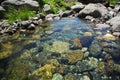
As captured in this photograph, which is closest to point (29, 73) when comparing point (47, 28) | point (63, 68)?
point (63, 68)

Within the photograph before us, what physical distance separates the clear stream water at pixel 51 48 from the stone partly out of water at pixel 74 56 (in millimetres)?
83

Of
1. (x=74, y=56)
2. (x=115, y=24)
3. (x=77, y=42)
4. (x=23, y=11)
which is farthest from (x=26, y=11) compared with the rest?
(x=74, y=56)

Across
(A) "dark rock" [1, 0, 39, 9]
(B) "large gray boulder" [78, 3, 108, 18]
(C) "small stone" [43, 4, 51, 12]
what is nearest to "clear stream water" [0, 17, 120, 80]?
(B) "large gray boulder" [78, 3, 108, 18]

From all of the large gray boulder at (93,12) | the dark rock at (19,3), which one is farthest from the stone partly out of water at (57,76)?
the dark rock at (19,3)

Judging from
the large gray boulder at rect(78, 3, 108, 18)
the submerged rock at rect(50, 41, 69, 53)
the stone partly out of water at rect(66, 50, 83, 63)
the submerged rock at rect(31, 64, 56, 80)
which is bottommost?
the large gray boulder at rect(78, 3, 108, 18)

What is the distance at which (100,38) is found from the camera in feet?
24.7

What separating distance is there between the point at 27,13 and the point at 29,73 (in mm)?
5673

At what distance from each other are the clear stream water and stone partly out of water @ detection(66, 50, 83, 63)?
0.27ft

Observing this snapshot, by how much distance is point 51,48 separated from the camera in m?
6.69

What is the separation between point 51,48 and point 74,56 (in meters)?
1.01

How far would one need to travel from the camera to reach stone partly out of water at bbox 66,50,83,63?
231 inches

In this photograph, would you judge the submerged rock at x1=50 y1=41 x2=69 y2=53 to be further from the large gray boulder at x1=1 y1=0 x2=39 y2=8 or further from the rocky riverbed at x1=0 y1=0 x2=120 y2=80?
the large gray boulder at x1=1 y1=0 x2=39 y2=8

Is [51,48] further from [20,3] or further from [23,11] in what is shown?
[20,3]

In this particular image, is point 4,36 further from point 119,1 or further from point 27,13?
point 119,1
